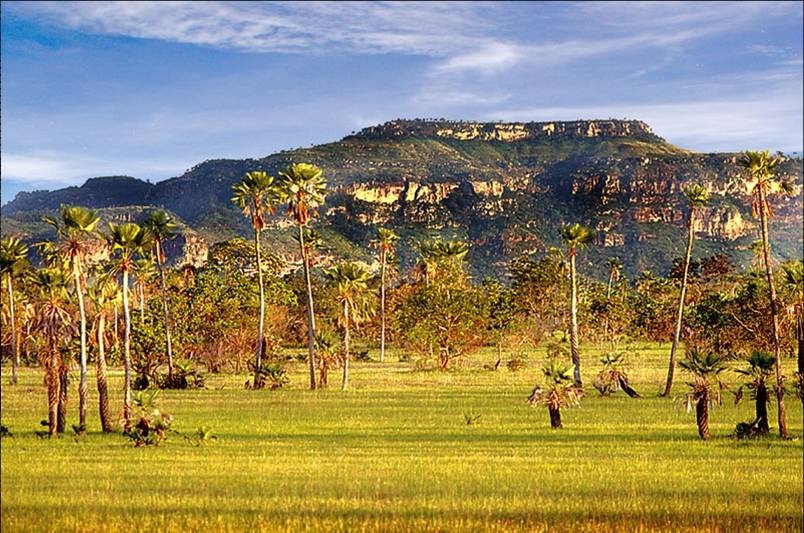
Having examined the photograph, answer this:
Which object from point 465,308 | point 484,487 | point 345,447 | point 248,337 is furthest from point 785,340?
point 484,487

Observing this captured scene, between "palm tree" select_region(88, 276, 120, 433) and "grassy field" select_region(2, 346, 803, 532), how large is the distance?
1545 millimetres

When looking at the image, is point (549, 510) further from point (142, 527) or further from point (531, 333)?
point (531, 333)

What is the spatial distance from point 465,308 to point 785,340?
24484 millimetres

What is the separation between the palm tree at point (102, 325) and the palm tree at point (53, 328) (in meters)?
1.46

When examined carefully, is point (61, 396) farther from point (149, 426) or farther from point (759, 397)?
point (759, 397)

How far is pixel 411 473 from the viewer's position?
2748cm

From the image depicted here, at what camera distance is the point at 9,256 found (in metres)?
60.1

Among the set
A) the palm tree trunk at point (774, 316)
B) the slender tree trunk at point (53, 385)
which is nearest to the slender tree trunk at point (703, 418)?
the palm tree trunk at point (774, 316)

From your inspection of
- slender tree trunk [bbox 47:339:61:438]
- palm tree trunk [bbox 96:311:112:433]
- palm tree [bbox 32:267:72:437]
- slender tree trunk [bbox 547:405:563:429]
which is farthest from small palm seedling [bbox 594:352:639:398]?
slender tree trunk [bbox 47:339:61:438]

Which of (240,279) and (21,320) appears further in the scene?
(240,279)

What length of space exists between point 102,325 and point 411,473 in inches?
661

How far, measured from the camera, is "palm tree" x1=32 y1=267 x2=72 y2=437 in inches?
1426

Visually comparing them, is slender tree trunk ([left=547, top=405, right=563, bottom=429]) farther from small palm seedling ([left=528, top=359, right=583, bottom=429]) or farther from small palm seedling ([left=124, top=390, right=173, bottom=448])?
small palm seedling ([left=124, top=390, right=173, bottom=448])

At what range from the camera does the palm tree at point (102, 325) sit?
126 feet
